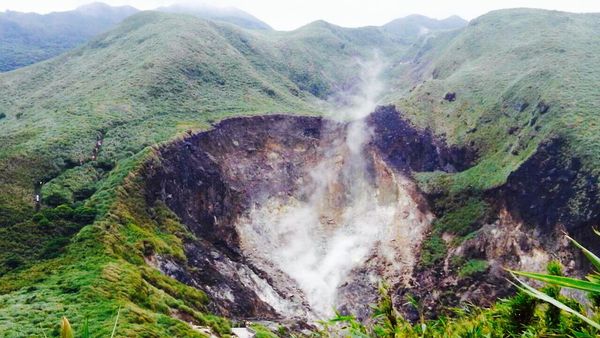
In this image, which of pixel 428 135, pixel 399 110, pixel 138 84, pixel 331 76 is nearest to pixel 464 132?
pixel 428 135

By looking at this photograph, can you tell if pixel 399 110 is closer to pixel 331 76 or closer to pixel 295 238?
pixel 295 238

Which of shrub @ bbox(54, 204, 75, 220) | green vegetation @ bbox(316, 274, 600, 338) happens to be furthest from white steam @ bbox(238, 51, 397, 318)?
green vegetation @ bbox(316, 274, 600, 338)

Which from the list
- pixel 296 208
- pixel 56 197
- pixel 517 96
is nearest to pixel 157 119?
pixel 296 208

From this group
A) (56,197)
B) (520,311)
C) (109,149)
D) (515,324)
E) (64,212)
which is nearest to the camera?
(515,324)

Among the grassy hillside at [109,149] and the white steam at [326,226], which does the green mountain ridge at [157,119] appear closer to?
the grassy hillside at [109,149]

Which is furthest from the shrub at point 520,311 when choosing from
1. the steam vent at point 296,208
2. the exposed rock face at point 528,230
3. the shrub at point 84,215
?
the shrub at point 84,215

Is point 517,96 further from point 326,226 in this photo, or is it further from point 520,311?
point 520,311
